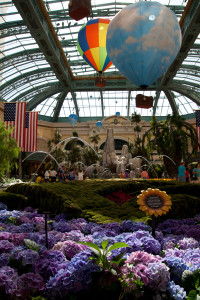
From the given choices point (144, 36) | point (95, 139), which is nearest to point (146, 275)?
point (144, 36)

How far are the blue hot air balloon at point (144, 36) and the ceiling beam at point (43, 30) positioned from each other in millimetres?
14663

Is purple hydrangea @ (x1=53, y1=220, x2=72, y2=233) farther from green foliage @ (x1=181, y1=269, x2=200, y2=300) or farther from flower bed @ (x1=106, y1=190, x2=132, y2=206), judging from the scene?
flower bed @ (x1=106, y1=190, x2=132, y2=206)

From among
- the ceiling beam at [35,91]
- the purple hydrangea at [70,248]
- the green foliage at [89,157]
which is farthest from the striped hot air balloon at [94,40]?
the ceiling beam at [35,91]

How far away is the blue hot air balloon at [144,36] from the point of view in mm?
4930

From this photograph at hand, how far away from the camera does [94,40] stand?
10.0 metres

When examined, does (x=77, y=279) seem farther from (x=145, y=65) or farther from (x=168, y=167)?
(x=168, y=167)

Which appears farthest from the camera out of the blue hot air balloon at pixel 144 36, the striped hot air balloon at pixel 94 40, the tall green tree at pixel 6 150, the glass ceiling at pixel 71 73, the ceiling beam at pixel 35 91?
the ceiling beam at pixel 35 91

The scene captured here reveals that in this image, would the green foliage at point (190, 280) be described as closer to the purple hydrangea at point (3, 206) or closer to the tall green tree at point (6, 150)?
the purple hydrangea at point (3, 206)

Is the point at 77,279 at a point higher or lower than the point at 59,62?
lower

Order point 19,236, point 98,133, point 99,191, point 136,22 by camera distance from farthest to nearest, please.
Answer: point 98,133, point 99,191, point 136,22, point 19,236

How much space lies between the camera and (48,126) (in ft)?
156

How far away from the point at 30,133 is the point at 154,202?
20.3 m

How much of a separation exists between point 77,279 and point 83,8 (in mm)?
3502

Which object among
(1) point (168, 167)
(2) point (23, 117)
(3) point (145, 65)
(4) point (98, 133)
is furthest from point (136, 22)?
(4) point (98, 133)
